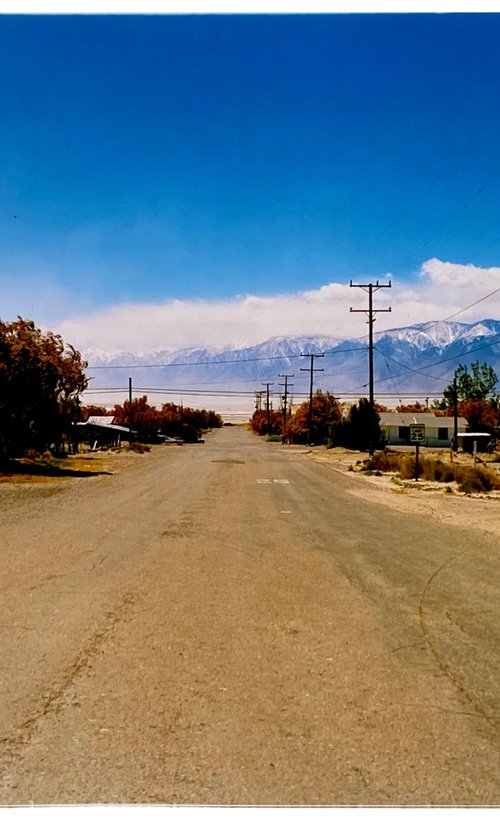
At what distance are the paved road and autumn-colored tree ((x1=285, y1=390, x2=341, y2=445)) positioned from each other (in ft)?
258

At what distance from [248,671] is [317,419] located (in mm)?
86489

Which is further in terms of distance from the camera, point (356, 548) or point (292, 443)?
point (292, 443)

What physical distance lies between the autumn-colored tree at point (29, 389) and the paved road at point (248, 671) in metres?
18.2

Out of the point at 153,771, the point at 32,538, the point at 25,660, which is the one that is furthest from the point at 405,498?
the point at 153,771

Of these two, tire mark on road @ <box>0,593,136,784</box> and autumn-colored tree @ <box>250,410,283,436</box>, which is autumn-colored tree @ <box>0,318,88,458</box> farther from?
autumn-colored tree @ <box>250,410,283,436</box>

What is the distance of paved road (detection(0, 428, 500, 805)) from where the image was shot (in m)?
4.07

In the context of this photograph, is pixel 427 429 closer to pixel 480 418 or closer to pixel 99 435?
pixel 480 418

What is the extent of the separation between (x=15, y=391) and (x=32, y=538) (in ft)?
61.0

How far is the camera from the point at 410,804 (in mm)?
3752

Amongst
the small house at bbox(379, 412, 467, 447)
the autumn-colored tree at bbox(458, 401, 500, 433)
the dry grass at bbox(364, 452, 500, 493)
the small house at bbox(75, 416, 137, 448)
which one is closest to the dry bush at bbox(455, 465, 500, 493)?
the dry grass at bbox(364, 452, 500, 493)

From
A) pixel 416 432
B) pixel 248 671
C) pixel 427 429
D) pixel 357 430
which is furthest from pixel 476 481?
pixel 427 429

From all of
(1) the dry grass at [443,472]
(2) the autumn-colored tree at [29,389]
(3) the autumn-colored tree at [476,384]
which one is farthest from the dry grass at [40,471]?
(3) the autumn-colored tree at [476,384]

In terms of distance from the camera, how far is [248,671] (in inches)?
237
